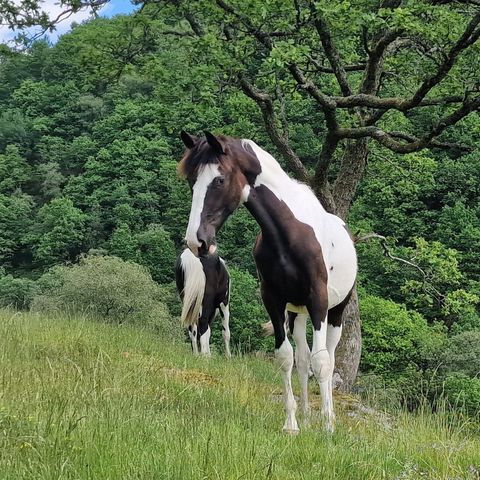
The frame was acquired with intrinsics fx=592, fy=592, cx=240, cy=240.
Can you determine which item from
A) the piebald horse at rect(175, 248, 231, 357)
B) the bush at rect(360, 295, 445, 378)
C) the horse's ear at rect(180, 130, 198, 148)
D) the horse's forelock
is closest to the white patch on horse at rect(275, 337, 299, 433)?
the horse's forelock

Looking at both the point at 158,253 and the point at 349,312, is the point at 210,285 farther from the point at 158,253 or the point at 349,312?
the point at 158,253

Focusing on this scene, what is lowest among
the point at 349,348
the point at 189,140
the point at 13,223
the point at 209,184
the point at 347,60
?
the point at 349,348

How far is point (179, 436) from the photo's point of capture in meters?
3.46

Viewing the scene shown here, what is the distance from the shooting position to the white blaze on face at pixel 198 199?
4254 mm

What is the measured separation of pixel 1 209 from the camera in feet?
221

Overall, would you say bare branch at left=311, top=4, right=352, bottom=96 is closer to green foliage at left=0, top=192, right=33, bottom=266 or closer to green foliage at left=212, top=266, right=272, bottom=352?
green foliage at left=212, top=266, right=272, bottom=352

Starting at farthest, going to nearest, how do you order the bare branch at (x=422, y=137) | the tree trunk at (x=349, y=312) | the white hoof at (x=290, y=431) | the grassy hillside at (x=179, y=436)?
the tree trunk at (x=349, y=312)
the bare branch at (x=422, y=137)
the white hoof at (x=290, y=431)
the grassy hillside at (x=179, y=436)

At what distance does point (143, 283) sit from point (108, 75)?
21.0 m

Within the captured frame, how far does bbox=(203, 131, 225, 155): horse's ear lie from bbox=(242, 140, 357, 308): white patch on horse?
0.50 meters

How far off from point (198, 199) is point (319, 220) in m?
1.47

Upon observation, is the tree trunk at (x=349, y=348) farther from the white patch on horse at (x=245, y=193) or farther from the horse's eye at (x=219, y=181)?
the horse's eye at (x=219, y=181)

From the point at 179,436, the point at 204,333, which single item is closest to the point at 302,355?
the point at 179,436

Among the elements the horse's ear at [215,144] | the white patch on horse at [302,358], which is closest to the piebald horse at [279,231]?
the horse's ear at [215,144]

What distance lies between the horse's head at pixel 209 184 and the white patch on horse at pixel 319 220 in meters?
0.36
